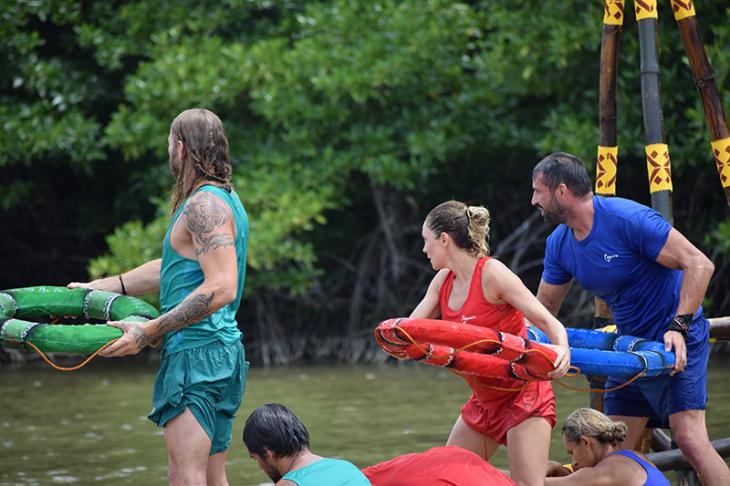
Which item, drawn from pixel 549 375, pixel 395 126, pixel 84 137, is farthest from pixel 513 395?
pixel 84 137

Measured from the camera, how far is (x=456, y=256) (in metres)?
5.30

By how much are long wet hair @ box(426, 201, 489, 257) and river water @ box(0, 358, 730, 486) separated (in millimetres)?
3238

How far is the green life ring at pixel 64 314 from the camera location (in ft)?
15.0

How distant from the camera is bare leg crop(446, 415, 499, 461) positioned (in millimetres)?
5520

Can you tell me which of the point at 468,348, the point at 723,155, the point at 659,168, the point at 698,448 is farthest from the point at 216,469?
the point at 723,155

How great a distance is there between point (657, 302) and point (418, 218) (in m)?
10.2

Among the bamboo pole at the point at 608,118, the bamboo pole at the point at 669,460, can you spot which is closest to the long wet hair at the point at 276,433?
the bamboo pole at the point at 669,460

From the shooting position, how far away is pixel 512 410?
17.5ft

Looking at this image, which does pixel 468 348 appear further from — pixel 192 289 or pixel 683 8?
pixel 683 8

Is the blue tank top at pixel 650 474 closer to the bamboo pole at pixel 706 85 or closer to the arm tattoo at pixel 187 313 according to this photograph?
the bamboo pole at pixel 706 85

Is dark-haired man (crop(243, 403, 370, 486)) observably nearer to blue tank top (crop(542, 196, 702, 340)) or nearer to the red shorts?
the red shorts

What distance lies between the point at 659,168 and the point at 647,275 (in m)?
1.11

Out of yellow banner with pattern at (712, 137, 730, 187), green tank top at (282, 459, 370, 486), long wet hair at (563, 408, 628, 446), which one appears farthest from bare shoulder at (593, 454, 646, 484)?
yellow banner with pattern at (712, 137, 730, 187)

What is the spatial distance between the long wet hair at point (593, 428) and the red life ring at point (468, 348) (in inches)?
21.4
